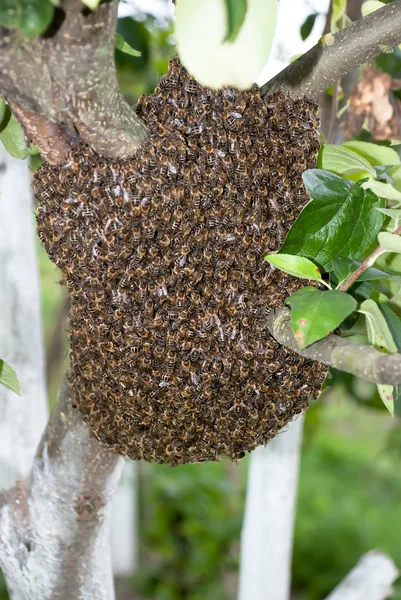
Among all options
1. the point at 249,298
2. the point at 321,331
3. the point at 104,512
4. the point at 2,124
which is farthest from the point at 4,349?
the point at 321,331

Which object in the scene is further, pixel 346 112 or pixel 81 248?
pixel 346 112

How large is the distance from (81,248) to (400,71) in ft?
4.00

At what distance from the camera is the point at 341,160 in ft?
2.90

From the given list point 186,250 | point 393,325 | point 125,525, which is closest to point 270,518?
point 393,325

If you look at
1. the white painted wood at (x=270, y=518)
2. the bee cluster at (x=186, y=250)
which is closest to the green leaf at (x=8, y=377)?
the bee cluster at (x=186, y=250)

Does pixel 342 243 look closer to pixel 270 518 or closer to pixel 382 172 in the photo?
pixel 382 172

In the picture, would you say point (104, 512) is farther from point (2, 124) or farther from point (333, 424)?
point (333, 424)

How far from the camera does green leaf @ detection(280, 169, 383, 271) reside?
72cm

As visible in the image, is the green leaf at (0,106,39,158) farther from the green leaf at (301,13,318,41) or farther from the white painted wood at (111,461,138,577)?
the white painted wood at (111,461,138,577)

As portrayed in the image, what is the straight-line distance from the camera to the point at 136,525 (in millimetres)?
3596

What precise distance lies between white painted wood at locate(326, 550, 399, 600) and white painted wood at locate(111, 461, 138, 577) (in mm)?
1854

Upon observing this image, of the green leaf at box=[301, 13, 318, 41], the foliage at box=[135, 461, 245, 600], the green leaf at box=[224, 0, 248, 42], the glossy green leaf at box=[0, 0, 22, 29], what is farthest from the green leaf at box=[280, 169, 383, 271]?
the foliage at box=[135, 461, 245, 600]

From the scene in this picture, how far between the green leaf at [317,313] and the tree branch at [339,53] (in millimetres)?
302

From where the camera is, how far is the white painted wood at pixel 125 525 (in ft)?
11.0
